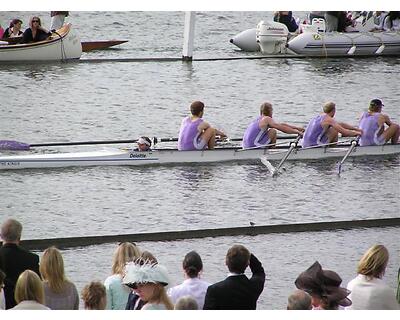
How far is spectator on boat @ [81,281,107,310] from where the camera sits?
900 cm

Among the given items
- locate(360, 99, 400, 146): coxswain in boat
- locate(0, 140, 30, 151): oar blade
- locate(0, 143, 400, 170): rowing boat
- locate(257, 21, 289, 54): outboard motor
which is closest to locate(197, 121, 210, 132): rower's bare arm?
locate(0, 143, 400, 170): rowing boat

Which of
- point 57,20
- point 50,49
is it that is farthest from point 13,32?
point 57,20

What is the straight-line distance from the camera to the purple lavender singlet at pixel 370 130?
60.0 ft

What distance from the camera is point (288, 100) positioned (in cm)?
2362

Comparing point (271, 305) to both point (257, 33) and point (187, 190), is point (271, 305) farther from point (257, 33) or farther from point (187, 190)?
point (257, 33)

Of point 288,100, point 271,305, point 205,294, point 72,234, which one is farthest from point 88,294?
point 288,100

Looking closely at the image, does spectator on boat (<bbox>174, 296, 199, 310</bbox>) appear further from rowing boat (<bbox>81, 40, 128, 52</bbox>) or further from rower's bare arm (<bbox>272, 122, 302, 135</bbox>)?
rowing boat (<bbox>81, 40, 128, 52</bbox>)

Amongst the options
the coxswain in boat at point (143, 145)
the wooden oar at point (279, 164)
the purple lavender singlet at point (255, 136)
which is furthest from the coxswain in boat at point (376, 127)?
the coxswain in boat at point (143, 145)

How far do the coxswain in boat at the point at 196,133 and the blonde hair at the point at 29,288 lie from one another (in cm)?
885

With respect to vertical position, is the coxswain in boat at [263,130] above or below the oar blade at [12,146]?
above

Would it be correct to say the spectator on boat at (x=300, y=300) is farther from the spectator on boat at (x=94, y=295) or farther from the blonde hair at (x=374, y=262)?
the spectator on boat at (x=94, y=295)

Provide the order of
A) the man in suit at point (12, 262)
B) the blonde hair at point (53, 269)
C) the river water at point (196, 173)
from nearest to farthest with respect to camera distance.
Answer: the blonde hair at point (53, 269), the man in suit at point (12, 262), the river water at point (196, 173)

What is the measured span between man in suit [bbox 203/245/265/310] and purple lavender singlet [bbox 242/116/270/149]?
328 inches

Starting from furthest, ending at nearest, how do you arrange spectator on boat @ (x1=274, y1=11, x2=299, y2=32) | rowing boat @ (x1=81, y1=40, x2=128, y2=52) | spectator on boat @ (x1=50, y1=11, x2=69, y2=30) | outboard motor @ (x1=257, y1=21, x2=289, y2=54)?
spectator on boat @ (x1=274, y1=11, x2=299, y2=32), rowing boat @ (x1=81, y1=40, x2=128, y2=52), spectator on boat @ (x1=50, y1=11, x2=69, y2=30), outboard motor @ (x1=257, y1=21, x2=289, y2=54)
